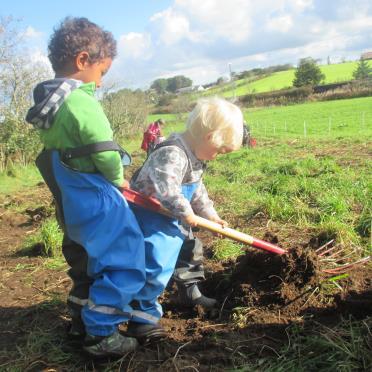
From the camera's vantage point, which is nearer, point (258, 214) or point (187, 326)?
Answer: point (187, 326)

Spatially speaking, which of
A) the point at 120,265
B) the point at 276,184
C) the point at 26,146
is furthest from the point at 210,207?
the point at 26,146

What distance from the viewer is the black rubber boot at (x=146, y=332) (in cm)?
293

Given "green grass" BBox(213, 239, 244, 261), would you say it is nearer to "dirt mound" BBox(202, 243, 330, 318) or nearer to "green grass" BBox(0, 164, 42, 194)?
"dirt mound" BBox(202, 243, 330, 318)

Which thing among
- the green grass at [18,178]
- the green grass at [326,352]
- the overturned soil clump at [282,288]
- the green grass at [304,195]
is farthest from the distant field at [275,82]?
the green grass at [326,352]

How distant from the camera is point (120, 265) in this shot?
105 inches

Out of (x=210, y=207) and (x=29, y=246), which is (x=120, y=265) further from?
(x=29, y=246)

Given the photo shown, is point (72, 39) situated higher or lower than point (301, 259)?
higher

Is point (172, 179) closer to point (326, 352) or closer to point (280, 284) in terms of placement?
point (280, 284)

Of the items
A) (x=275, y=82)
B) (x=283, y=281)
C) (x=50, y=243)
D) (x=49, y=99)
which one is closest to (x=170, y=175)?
(x=49, y=99)

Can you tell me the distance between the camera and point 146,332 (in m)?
2.93

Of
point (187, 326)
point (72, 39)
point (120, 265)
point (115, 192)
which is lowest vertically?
point (187, 326)

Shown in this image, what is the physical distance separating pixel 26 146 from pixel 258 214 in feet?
38.7

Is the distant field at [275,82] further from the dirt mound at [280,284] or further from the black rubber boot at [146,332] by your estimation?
the black rubber boot at [146,332]

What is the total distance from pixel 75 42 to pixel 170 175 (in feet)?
3.34
